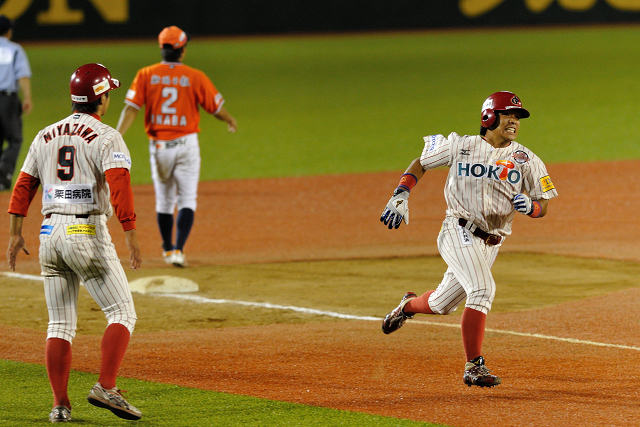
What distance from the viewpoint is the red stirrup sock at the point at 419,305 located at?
22.1 ft

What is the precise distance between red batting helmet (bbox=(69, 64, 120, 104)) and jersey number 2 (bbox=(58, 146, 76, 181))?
315 millimetres

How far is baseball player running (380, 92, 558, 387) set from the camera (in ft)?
20.5

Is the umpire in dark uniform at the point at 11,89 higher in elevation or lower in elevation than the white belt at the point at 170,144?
higher

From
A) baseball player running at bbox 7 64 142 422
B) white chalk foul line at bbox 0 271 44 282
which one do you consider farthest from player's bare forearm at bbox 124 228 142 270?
white chalk foul line at bbox 0 271 44 282

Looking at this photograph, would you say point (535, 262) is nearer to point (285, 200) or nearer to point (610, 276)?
point (610, 276)

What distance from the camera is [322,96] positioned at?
27.0 meters

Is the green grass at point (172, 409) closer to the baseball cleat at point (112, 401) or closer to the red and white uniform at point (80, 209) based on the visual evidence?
the baseball cleat at point (112, 401)

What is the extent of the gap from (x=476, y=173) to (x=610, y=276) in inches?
166

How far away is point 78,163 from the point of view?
210 inches

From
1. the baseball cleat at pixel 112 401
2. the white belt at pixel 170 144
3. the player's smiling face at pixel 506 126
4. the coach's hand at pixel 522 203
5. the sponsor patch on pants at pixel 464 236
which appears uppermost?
the white belt at pixel 170 144

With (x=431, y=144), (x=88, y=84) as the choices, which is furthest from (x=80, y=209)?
(x=431, y=144)

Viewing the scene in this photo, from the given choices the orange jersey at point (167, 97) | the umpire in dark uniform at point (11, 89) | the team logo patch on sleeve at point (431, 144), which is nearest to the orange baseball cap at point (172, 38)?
the orange jersey at point (167, 97)

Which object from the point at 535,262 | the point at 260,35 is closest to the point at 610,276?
the point at 535,262

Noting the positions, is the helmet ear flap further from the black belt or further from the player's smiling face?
the black belt
